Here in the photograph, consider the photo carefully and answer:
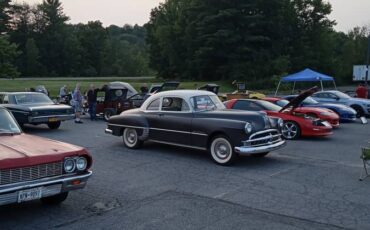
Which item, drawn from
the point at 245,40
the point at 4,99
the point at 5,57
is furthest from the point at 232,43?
the point at 4,99

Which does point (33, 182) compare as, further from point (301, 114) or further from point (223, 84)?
point (223, 84)

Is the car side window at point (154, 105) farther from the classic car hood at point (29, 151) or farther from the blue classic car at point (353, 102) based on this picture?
the blue classic car at point (353, 102)

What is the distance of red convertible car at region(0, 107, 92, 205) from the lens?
204 inches

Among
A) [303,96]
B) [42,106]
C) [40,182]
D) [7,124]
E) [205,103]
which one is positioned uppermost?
[303,96]

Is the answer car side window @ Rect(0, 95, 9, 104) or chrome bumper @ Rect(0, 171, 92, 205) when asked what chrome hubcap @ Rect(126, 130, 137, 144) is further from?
car side window @ Rect(0, 95, 9, 104)

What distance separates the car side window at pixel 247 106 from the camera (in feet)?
47.2

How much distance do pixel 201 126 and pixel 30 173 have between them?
514cm

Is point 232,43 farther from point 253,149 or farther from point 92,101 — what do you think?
point 253,149

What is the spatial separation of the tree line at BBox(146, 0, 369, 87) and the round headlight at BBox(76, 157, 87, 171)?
45.6 m

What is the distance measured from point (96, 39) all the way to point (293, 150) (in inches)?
3743

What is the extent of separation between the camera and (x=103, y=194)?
7172mm

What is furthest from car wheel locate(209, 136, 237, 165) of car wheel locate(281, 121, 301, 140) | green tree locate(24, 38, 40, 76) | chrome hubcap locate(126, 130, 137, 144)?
green tree locate(24, 38, 40, 76)

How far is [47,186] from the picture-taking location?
549 cm

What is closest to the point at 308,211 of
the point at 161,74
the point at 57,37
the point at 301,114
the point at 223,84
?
the point at 301,114
